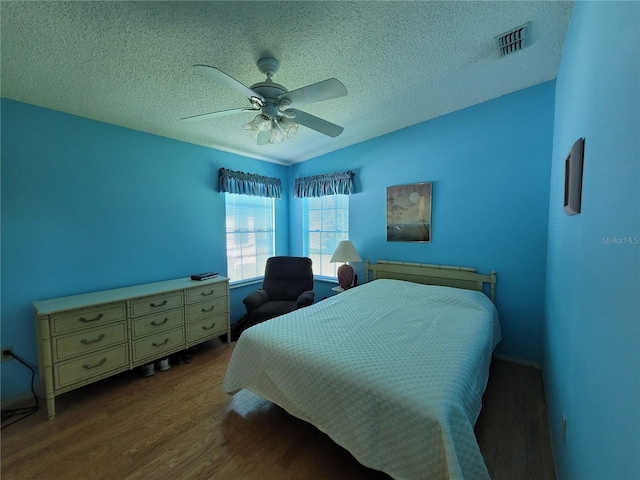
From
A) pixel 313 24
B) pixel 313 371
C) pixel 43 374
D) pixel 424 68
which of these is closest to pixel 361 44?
pixel 313 24

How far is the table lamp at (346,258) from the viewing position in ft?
10.8

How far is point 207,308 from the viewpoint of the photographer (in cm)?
279

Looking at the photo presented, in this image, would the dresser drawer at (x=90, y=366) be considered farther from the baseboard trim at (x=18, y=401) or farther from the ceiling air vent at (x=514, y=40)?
the ceiling air vent at (x=514, y=40)

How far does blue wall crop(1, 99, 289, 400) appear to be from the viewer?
200 cm

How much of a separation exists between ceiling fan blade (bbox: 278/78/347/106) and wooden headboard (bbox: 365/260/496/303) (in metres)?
2.18

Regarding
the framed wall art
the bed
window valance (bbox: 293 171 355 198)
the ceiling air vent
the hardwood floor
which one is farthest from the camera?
window valance (bbox: 293 171 355 198)

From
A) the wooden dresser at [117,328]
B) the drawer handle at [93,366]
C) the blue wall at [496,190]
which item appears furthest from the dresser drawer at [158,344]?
the blue wall at [496,190]

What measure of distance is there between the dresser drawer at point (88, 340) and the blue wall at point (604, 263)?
115 inches

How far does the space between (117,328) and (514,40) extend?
3660mm

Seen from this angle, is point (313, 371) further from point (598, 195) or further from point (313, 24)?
point (313, 24)

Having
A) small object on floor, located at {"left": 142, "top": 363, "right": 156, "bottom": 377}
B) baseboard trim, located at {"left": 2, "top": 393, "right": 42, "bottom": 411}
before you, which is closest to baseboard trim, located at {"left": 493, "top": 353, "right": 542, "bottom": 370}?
small object on floor, located at {"left": 142, "top": 363, "right": 156, "bottom": 377}

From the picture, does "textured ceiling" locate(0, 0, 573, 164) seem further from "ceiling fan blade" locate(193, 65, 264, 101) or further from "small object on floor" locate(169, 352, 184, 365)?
"small object on floor" locate(169, 352, 184, 365)

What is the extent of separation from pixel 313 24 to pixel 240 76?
701mm

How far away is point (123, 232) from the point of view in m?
2.56
